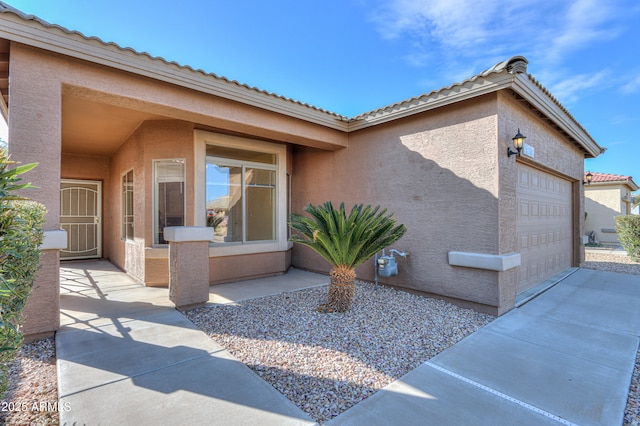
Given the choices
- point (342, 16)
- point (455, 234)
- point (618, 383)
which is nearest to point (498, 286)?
point (455, 234)

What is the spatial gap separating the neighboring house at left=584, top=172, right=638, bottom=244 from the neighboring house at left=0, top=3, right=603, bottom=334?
1033cm

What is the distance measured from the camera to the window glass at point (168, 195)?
689cm

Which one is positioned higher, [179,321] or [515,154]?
[515,154]

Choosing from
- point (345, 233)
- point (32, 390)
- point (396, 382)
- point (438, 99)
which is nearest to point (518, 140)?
point (438, 99)

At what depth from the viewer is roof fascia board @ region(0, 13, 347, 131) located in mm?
3684

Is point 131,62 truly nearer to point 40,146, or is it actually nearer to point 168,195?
point 40,146

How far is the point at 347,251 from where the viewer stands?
5.01m

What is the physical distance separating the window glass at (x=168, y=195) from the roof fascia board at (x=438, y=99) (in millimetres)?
4442

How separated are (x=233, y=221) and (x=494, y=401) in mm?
6352

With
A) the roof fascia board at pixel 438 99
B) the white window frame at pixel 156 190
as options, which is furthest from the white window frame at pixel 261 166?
the roof fascia board at pixel 438 99

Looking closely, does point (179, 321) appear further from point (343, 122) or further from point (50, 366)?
point (343, 122)

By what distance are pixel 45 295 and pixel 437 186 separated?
6.55m

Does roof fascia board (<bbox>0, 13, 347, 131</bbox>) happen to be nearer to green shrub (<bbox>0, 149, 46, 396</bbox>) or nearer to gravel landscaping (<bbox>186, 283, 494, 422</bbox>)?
green shrub (<bbox>0, 149, 46, 396</bbox>)

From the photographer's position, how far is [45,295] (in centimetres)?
387
